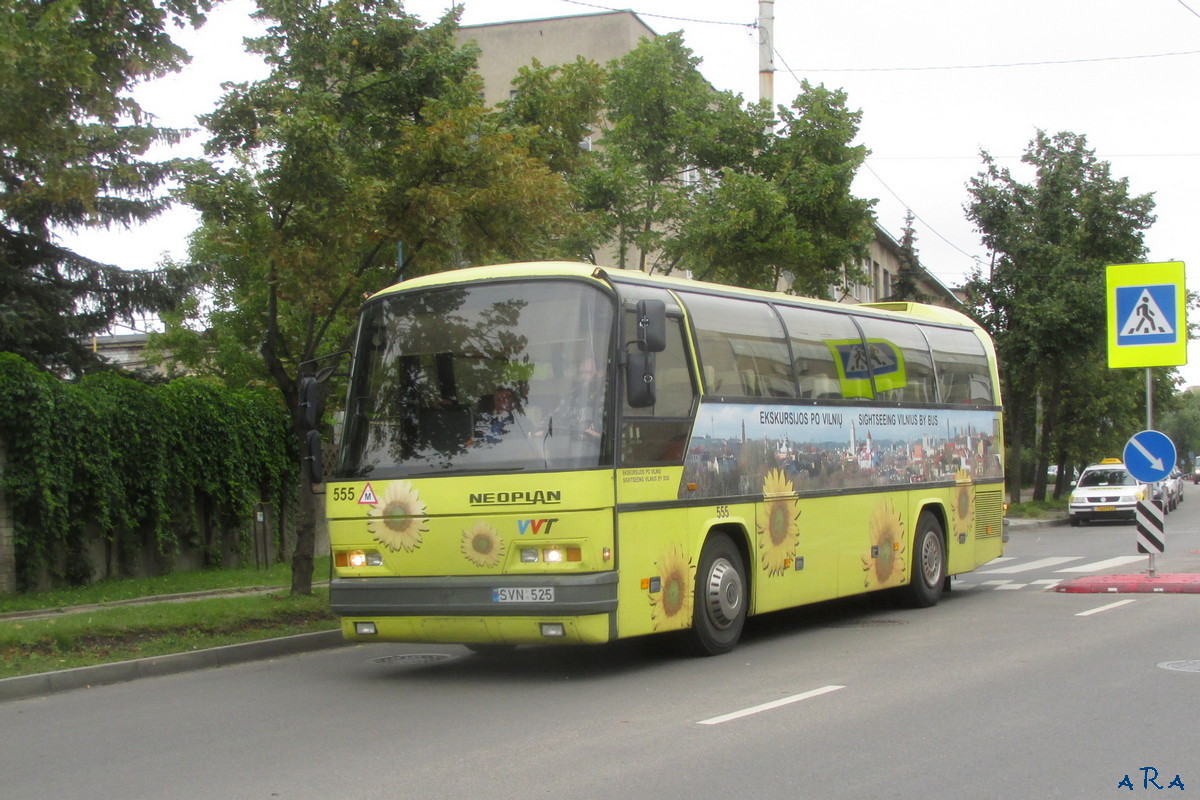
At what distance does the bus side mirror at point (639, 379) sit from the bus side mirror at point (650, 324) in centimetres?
15

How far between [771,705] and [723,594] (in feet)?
8.81

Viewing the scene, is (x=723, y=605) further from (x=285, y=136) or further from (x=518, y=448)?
(x=285, y=136)

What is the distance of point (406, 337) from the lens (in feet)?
34.9

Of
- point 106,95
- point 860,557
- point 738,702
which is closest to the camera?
point 738,702

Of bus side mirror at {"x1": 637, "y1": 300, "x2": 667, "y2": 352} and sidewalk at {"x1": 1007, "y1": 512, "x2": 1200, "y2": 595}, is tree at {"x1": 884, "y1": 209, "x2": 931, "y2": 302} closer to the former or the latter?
sidewalk at {"x1": 1007, "y1": 512, "x2": 1200, "y2": 595}

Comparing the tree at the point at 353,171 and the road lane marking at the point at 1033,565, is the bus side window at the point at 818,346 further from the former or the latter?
the road lane marking at the point at 1033,565

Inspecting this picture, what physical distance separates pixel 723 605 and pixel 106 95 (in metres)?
7.60

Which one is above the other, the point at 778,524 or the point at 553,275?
the point at 553,275

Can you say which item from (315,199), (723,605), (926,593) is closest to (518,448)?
(723,605)

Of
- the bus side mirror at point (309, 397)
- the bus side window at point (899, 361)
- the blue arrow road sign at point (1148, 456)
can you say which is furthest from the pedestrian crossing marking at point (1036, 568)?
the bus side mirror at point (309, 397)

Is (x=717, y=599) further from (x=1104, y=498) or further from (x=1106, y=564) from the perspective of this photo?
(x=1104, y=498)

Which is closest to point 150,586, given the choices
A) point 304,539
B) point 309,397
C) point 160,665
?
point 304,539

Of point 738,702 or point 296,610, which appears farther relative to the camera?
point 296,610

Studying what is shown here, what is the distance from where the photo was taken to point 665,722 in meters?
8.00
